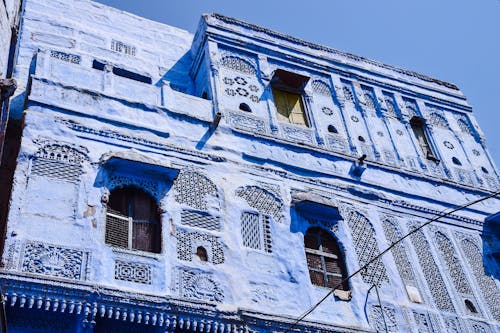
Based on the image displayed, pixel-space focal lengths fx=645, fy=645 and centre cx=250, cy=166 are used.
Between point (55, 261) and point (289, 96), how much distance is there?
5.73 meters

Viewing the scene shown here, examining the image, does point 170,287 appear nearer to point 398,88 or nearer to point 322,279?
point 322,279

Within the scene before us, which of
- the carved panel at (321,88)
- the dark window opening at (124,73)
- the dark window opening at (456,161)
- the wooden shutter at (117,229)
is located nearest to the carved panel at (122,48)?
the dark window opening at (124,73)

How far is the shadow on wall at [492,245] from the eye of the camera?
1062cm

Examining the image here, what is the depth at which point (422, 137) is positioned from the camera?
12477 millimetres

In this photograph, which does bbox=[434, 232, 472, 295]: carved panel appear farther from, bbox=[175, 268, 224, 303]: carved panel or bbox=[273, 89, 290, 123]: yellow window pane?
bbox=[175, 268, 224, 303]: carved panel

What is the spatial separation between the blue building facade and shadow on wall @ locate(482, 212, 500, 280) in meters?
0.16

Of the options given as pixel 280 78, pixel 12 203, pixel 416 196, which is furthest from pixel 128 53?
pixel 416 196

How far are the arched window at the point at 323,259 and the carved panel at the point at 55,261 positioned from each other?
318 centimetres

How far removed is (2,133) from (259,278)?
140 inches

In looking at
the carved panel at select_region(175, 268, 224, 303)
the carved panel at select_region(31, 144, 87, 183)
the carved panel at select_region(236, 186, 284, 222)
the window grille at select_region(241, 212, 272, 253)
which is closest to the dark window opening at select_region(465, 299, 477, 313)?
the carved panel at select_region(236, 186, 284, 222)

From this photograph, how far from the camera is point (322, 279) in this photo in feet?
29.1

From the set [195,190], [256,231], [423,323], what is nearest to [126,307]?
[195,190]

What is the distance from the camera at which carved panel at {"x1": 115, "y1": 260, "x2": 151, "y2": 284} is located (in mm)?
7352

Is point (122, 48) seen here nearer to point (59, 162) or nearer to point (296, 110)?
point (296, 110)
